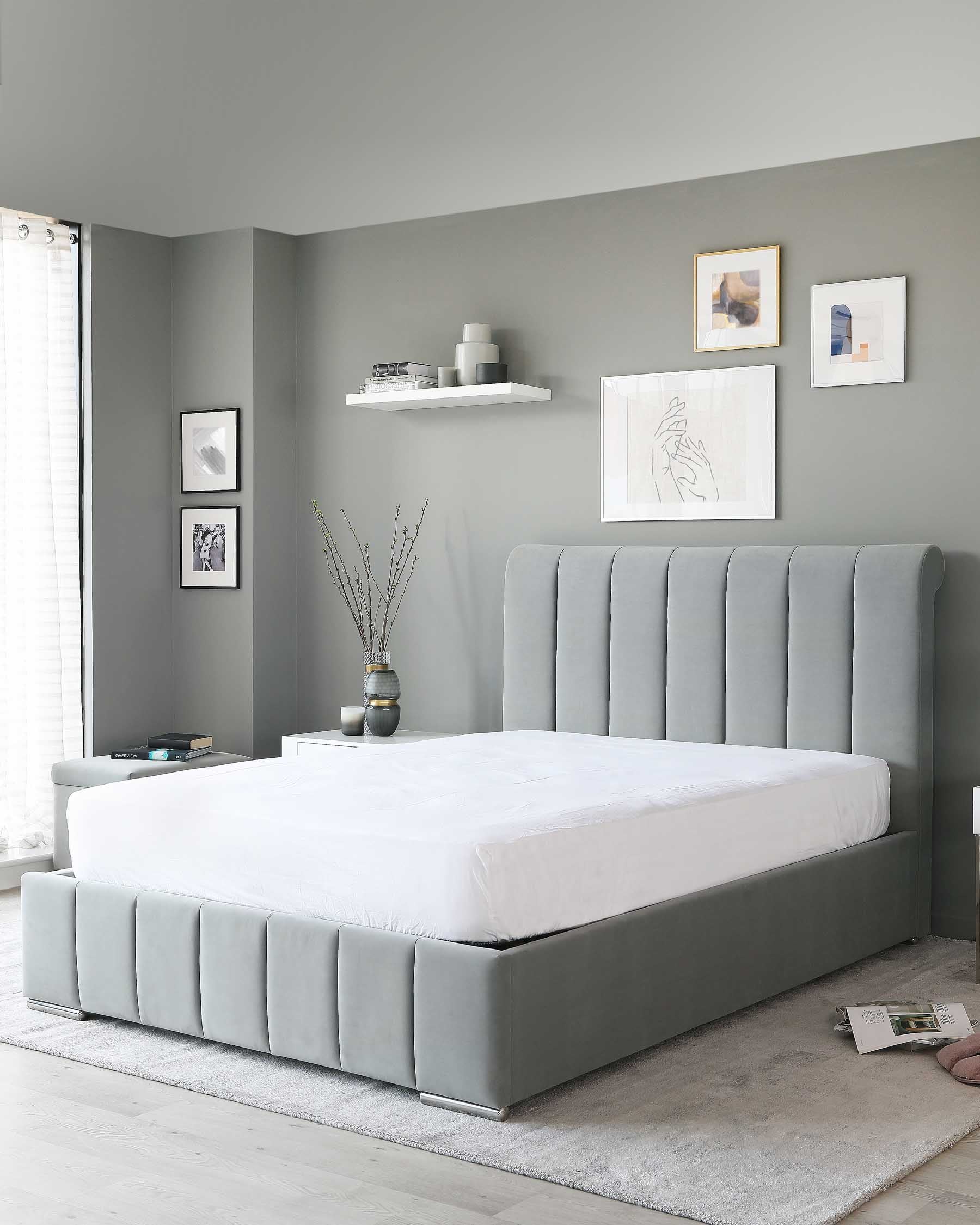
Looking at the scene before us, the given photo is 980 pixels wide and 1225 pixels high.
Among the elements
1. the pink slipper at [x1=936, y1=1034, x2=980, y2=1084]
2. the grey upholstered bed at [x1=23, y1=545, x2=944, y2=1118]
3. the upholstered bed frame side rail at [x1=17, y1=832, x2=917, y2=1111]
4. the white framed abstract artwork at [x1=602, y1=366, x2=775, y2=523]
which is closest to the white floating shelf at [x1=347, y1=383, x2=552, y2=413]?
the white framed abstract artwork at [x1=602, y1=366, x2=775, y2=523]

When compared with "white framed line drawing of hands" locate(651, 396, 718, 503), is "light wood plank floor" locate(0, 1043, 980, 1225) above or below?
below

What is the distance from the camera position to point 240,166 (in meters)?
4.28

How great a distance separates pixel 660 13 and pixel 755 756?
7.11ft

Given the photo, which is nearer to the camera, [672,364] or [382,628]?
[672,364]

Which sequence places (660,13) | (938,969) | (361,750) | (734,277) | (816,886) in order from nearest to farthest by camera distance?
(660,13), (816,886), (938,969), (361,750), (734,277)

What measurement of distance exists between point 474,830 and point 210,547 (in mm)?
3033

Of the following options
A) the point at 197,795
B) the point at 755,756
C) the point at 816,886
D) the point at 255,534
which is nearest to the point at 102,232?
the point at 255,534

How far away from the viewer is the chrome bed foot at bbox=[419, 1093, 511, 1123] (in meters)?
2.92

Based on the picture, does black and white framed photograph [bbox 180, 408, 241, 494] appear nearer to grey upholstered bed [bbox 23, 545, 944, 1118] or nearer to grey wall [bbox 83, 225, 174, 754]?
grey wall [bbox 83, 225, 174, 754]

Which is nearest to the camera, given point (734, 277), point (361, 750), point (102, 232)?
point (361, 750)

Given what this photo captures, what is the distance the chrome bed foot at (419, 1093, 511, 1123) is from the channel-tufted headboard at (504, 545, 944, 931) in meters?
1.97

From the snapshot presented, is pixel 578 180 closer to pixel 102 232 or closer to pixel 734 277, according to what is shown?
pixel 734 277

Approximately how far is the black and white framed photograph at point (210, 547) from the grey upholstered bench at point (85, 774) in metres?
0.78

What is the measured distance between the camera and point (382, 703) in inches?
209
